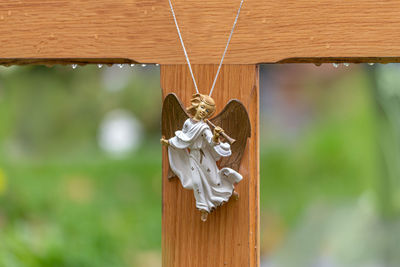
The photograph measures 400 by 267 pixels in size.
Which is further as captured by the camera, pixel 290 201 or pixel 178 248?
pixel 290 201

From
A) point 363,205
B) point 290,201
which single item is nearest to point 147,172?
point 290,201

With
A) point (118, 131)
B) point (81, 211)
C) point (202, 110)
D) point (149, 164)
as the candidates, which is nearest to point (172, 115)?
point (202, 110)

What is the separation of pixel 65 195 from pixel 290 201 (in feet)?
2.72

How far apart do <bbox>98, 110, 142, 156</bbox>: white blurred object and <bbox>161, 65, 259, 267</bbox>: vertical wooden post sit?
200 centimetres

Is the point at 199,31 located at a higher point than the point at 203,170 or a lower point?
higher

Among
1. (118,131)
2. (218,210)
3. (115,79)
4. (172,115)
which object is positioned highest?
(115,79)

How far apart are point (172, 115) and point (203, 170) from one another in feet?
0.25

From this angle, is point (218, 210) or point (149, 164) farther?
point (149, 164)

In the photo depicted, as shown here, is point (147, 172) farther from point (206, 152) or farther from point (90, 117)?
point (206, 152)

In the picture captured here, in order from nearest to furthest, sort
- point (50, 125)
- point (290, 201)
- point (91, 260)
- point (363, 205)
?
point (91, 260), point (363, 205), point (290, 201), point (50, 125)

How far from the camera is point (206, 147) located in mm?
738

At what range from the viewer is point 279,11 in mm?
740

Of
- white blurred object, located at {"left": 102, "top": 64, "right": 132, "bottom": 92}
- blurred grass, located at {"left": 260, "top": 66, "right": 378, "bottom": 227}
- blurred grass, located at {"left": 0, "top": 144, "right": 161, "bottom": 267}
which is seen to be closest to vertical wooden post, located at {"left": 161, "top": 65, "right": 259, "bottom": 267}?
blurred grass, located at {"left": 0, "top": 144, "right": 161, "bottom": 267}

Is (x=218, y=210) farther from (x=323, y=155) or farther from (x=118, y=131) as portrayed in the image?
(x=118, y=131)
